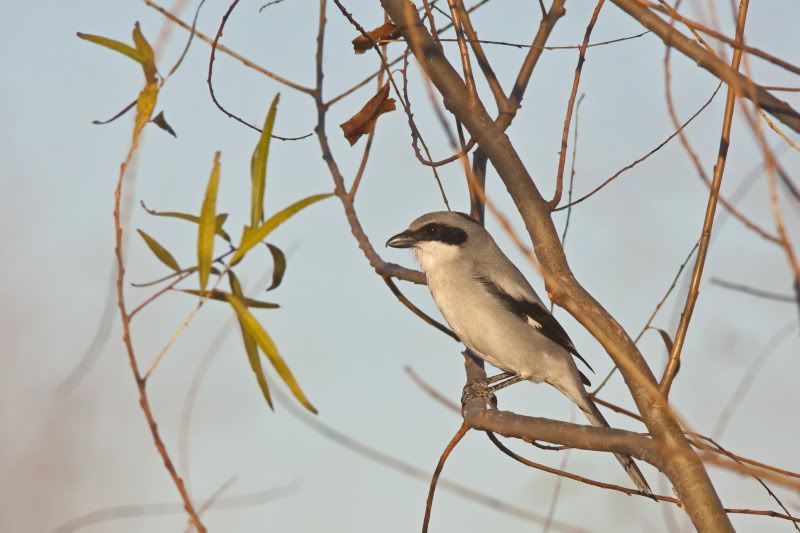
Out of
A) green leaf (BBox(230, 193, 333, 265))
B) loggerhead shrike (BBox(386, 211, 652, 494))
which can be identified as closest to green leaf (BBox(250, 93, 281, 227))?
green leaf (BBox(230, 193, 333, 265))

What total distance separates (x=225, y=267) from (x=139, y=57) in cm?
58

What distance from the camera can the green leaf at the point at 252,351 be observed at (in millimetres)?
2062

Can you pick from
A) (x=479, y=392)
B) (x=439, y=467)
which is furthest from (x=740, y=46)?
(x=479, y=392)

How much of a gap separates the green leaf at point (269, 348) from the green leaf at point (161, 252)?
199 mm

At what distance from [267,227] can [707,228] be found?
101 centimetres

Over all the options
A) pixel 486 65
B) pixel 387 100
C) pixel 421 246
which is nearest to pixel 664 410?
pixel 486 65

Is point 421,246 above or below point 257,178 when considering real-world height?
above

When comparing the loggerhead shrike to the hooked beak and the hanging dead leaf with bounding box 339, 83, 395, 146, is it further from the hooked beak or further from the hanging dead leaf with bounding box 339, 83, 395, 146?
the hanging dead leaf with bounding box 339, 83, 395, 146

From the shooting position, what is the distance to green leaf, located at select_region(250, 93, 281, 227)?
6.73ft

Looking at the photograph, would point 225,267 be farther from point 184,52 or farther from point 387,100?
point 387,100

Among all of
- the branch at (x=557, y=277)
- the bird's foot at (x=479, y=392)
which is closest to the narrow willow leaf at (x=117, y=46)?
the branch at (x=557, y=277)

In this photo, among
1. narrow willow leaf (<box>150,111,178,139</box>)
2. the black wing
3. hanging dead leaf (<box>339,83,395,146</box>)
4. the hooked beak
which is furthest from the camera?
the hooked beak

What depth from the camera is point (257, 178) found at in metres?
2.09

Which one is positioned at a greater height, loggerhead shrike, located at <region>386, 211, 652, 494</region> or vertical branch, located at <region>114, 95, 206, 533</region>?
loggerhead shrike, located at <region>386, 211, 652, 494</region>
